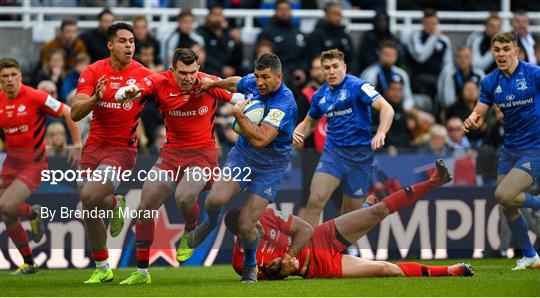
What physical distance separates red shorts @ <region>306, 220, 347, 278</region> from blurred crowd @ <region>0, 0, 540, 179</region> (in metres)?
4.42

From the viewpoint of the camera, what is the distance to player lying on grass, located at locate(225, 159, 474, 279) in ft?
43.3

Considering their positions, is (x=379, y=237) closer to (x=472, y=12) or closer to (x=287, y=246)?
(x=287, y=246)

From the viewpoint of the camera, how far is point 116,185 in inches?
558

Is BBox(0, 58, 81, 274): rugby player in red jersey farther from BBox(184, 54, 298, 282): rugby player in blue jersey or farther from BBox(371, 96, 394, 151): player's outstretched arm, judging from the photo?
BBox(371, 96, 394, 151): player's outstretched arm

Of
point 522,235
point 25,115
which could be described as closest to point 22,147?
point 25,115

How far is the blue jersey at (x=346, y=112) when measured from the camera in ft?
50.9

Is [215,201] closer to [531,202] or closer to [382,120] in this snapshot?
[382,120]

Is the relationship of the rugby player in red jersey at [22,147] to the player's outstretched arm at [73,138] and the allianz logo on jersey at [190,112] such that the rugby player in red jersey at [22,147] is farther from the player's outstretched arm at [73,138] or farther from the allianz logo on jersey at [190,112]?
the allianz logo on jersey at [190,112]

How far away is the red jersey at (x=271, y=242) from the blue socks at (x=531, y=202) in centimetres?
313

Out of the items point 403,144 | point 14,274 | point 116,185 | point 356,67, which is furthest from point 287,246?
point 356,67

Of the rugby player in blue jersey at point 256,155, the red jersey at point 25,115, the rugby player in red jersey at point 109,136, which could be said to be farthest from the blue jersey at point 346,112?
the red jersey at point 25,115

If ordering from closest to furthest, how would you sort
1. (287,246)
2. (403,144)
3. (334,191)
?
(287,246), (334,191), (403,144)

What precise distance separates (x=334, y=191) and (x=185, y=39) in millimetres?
5209

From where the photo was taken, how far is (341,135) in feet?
51.2
